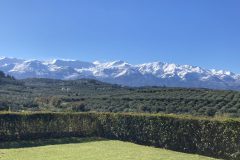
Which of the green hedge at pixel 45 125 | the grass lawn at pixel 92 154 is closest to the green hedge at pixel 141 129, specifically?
the green hedge at pixel 45 125

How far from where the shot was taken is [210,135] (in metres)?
29.5

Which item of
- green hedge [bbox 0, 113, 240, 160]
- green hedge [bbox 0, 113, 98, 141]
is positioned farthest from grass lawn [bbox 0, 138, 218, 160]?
green hedge [bbox 0, 113, 98, 141]

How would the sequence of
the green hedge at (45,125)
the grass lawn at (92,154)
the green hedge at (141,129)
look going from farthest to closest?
1. the green hedge at (45,125)
2. the green hedge at (141,129)
3. the grass lawn at (92,154)

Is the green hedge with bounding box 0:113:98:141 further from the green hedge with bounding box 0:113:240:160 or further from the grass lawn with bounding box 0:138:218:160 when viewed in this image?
the grass lawn with bounding box 0:138:218:160

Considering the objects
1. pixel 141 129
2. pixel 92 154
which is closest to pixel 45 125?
pixel 141 129

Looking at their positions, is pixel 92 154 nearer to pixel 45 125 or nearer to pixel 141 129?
pixel 141 129

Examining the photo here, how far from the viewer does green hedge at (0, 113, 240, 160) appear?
28516 millimetres

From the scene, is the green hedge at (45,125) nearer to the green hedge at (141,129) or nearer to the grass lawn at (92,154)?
the green hedge at (141,129)

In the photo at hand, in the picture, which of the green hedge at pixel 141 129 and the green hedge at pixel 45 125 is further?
the green hedge at pixel 45 125

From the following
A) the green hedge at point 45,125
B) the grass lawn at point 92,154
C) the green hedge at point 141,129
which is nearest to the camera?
the grass lawn at point 92,154

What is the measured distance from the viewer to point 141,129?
3697 centimetres

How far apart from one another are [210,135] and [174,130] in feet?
12.7

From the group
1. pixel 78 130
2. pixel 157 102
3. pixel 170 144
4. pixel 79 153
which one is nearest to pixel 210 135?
pixel 170 144

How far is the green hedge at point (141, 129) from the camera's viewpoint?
28516 millimetres
